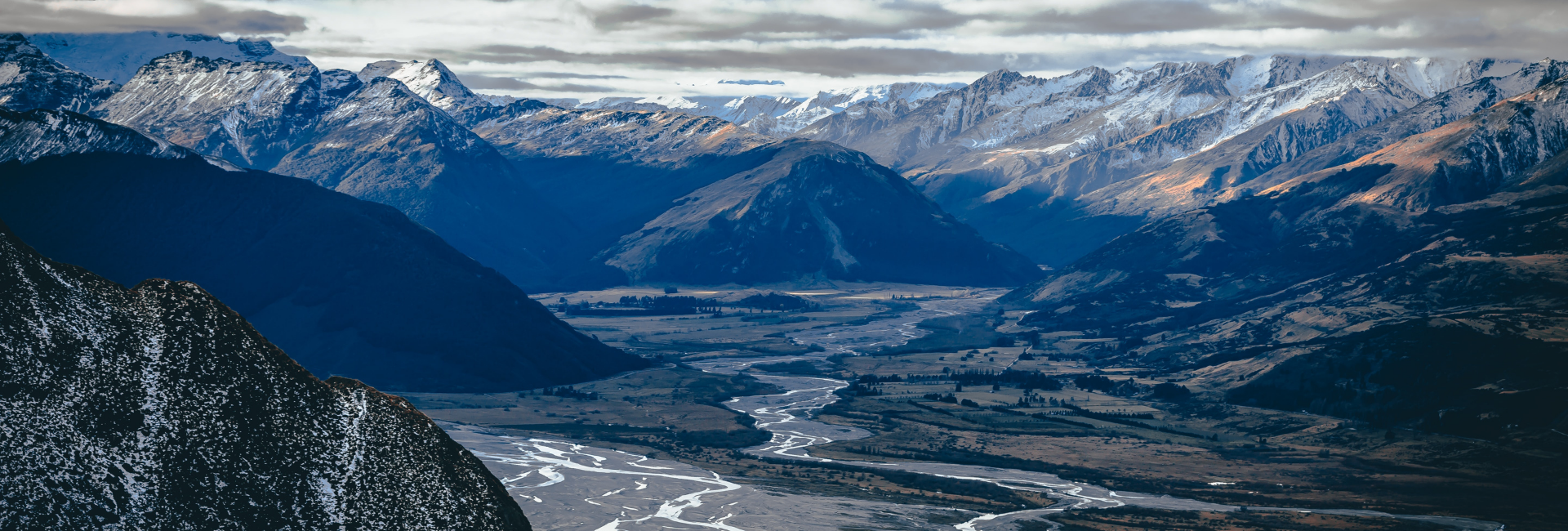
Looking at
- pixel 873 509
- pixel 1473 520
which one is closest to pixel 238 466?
pixel 873 509

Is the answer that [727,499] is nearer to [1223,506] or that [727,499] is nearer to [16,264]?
[1223,506]

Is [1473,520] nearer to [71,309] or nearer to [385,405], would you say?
[385,405]

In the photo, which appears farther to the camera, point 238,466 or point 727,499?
point 727,499

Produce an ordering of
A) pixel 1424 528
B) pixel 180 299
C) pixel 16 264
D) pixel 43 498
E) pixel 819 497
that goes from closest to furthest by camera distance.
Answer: pixel 43 498 → pixel 16 264 → pixel 180 299 → pixel 1424 528 → pixel 819 497

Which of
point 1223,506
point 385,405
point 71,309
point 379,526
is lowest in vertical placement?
point 1223,506

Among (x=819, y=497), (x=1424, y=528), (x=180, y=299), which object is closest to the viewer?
(x=180, y=299)

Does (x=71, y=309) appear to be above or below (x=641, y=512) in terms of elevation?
above
